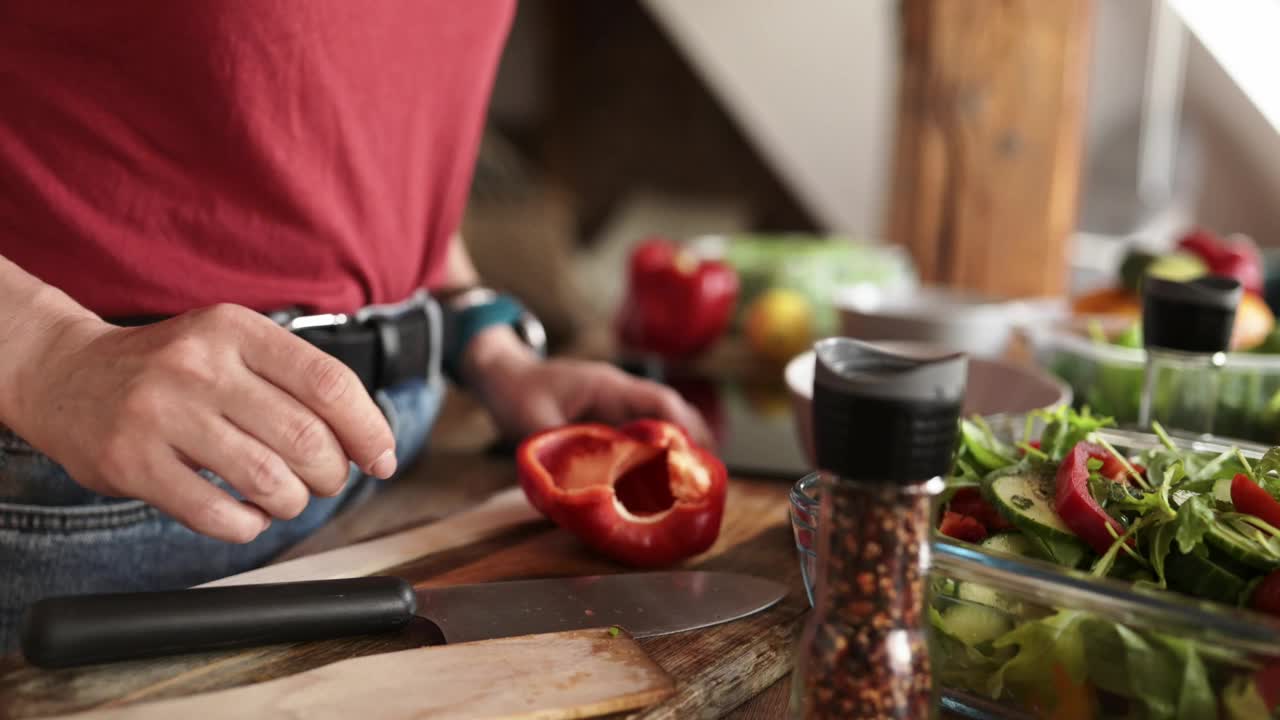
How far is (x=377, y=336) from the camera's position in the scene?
3.02 ft

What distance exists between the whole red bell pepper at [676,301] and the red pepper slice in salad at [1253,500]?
1196 millimetres

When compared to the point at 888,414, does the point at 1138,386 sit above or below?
below

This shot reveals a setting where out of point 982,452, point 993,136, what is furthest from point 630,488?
point 993,136

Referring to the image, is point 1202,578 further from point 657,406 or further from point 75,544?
point 75,544

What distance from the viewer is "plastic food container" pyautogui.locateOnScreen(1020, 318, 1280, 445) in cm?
103

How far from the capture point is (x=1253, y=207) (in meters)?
3.93

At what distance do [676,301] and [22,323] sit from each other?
1193 mm

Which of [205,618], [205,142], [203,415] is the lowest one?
[205,618]

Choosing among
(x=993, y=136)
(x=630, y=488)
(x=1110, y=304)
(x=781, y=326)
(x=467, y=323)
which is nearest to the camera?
(x=630, y=488)

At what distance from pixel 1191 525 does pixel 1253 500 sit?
6cm

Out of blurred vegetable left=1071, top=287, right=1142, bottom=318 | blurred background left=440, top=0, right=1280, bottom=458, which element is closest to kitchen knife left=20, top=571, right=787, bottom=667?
blurred background left=440, top=0, right=1280, bottom=458

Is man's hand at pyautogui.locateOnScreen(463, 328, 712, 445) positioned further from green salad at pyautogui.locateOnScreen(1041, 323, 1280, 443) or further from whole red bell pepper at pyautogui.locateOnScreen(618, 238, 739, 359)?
whole red bell pepper at pyautogui.locateOnScreen(618, 238, 739, 359)

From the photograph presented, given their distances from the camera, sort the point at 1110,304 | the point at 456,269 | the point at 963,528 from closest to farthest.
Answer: the point at 963,528, the point at 456,269, the point at 1110,304

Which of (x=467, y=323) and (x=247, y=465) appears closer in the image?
(x=247, y=465)
